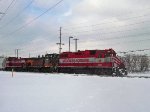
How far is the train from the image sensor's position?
116 feet

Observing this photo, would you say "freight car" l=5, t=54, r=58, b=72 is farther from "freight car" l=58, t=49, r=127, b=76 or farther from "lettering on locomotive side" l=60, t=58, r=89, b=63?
"freight car" l=58, t=49, r=127, b=76

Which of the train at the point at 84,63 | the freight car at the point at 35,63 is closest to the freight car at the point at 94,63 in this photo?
the train at the point at 84,63

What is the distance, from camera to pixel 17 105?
36.8ft

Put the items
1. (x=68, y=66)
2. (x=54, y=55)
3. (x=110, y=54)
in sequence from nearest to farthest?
1. (x=110, y=54)
2. (x=68, y=66)
3. (x=54, y=55)

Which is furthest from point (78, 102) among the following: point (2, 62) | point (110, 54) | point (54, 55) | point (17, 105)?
point (2, 62)

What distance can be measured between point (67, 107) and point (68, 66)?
31.3 m

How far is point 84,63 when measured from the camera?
38500mm

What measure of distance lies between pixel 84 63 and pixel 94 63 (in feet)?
6.32

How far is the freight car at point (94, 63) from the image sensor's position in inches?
1379

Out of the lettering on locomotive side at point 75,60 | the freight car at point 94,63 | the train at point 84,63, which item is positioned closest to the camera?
the freight car at point 94,63

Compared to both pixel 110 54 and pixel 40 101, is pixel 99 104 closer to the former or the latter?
pixel 40 101

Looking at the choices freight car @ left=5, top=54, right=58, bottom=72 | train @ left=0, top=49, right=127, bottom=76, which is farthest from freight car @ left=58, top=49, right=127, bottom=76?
freight car @ left=5, top=54, right=58, bottom=72

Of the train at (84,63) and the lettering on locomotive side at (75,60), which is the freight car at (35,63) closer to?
the train at (84,63)

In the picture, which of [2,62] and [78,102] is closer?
[78,102]
